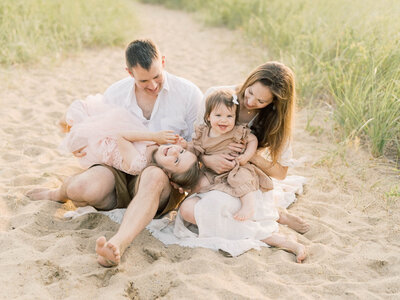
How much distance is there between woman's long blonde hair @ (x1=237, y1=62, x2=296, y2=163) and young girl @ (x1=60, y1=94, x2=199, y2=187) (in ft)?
1.83

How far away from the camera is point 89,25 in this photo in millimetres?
7668

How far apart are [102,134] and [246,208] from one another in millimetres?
1172

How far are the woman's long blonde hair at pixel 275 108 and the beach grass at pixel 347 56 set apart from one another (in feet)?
3.77

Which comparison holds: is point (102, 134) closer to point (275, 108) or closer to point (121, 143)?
point (121, 143)

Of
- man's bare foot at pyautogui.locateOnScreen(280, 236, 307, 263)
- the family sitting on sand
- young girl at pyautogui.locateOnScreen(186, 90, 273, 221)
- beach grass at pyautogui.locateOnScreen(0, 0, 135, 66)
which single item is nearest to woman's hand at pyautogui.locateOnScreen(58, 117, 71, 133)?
the family sitting on sand

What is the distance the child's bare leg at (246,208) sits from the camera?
2.77 m

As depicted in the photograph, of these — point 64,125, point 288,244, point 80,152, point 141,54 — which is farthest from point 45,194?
point 288,244

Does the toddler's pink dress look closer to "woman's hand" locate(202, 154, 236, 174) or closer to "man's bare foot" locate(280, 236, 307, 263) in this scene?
"woman's hand" locate(202, 154, 236, 174)

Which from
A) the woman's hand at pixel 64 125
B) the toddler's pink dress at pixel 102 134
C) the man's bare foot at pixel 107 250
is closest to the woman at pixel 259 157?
the toddler's pink dress at pixel 102 134

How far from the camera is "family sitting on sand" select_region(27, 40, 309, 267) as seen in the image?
9.23 feet

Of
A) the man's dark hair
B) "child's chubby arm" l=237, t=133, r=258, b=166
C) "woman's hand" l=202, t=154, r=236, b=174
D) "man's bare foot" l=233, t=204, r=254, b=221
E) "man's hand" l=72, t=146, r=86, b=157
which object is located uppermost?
the man's dark hair

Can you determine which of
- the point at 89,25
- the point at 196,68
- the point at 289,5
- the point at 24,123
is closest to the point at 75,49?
the point at 89,25

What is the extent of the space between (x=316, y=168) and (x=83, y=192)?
222 centimetres

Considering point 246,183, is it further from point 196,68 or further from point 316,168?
point 196,68
